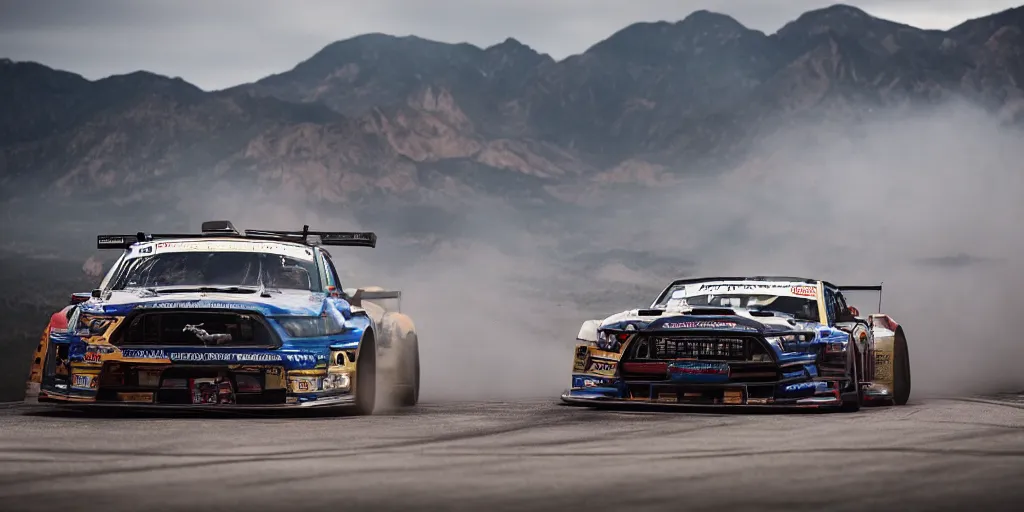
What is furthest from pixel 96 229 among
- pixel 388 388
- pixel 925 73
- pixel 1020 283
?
pixel 388 388

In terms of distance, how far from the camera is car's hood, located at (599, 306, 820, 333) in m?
Result: 14.0

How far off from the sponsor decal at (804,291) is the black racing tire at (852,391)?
3.17 ft

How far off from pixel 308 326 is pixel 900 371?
6284 mm

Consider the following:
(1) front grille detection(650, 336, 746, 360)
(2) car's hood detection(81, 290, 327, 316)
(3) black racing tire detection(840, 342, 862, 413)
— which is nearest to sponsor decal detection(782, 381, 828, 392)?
(3) black racing tire detection(840, 342, 862, 413)

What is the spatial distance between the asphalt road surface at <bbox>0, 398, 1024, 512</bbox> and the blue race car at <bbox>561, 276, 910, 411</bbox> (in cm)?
109

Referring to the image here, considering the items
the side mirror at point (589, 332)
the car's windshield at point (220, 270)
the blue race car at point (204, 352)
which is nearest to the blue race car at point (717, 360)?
the side mirror at point (589, 332)

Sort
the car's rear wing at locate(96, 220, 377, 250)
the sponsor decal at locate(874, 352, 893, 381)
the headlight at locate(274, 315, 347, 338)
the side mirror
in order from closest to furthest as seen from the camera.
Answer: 1. the headlight at locate(274, 315, 347, 338)
2. the car's rear wing at locate(96, 220, 377, 250)
3. the side mirror
4. the sponsor decal at locate(874, 352, 893, 381)

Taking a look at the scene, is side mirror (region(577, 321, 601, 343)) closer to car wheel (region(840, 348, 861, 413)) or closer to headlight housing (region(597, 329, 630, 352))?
headlight housing (region(597, 329, 630, 352))

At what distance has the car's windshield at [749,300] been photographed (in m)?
A: 15.5

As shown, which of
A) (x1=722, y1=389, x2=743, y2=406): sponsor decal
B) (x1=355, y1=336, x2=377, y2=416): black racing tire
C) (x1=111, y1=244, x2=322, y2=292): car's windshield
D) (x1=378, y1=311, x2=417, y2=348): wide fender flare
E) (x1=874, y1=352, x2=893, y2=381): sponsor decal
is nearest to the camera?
(x1=355, y1=336, x2=377, y2=416): black racing tire

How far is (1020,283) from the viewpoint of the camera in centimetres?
6141

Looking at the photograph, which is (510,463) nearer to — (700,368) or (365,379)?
(365,379)

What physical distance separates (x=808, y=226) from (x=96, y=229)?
65053 mm

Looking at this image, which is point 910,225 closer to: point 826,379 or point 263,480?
point 826,379
